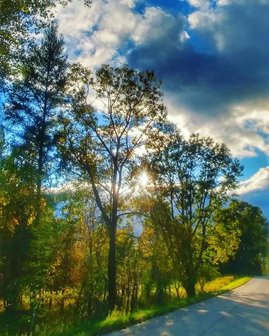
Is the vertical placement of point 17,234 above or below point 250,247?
below

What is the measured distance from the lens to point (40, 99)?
2539 centimetres

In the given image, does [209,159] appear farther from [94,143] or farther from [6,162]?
[6,162]

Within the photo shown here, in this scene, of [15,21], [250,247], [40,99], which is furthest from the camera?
[250,247]

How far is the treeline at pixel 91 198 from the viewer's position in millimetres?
19766

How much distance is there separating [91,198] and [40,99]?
6.90 m

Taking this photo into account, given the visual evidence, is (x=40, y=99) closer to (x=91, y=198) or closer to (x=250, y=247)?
(x=91, y=198)

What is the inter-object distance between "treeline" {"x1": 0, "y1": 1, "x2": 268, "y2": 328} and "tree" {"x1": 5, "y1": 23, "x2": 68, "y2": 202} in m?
0.06

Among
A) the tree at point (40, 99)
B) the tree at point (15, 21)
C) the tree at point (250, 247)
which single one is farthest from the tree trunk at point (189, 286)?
the tree at point (250, 247)

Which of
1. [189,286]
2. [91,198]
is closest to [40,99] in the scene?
[91,198]

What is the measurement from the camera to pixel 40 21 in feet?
48.4

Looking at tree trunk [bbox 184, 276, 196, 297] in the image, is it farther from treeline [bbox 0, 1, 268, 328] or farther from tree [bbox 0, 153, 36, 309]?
tree [bbox 0, 153, 36, 309]

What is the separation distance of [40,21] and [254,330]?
12077 mm

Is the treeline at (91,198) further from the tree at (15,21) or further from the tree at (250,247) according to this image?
the tree at (250,247)

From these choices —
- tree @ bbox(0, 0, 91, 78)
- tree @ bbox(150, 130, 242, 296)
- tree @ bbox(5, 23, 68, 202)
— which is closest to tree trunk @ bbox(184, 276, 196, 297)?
tree @ bbox(150, 130, 242, 296)
